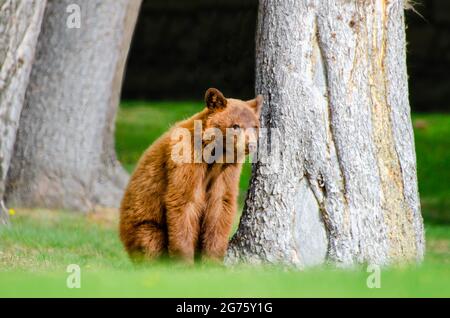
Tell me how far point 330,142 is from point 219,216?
1.19m

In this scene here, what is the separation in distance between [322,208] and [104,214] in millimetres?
5263

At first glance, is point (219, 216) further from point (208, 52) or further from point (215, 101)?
point (208, 52)

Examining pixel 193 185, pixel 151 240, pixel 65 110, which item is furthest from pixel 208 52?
pixel 193 185

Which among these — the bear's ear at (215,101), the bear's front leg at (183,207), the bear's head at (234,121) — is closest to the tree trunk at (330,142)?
the bear's head at (234,121)

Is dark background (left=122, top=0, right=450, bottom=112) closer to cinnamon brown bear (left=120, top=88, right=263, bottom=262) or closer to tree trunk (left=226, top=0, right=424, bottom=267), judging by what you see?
cinnamon brown bear (left=120, top=88, right=263, bottom=262)

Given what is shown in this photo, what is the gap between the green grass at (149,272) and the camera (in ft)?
20.1

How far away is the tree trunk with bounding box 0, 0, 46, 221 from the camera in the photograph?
10320 millimetres

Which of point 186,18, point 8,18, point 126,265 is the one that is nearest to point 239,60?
point 186,18

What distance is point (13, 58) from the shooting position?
1042 centimetres

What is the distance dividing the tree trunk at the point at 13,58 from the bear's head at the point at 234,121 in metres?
3.50

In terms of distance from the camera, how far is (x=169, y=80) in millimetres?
23047

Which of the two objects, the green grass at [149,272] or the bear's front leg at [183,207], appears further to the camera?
the bear's front leg at [183,207]

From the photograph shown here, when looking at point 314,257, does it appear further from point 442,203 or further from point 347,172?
point 442,203

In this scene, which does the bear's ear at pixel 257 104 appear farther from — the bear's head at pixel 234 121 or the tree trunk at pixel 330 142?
the tree trunk at pixel 330 142
